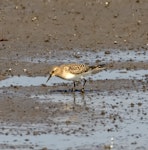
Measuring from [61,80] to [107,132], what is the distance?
4232 millimetres

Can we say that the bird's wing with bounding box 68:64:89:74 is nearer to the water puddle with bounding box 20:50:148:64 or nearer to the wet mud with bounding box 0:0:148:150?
the wet mud with bounding box 0:0:148:150

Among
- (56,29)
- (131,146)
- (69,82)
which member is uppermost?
(56,29)

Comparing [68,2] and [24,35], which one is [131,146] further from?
[68,2]

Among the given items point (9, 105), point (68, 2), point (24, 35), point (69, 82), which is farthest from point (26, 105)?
point (68, 2)

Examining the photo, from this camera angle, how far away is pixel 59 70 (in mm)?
16094

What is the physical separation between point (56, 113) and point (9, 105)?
3.10 feet

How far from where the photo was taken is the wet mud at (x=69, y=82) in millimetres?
12930

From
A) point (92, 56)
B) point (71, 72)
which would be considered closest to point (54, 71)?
point (71, 72)

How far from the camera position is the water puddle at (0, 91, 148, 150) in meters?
12.5

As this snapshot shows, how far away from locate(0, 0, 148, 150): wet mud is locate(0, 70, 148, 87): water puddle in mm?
18

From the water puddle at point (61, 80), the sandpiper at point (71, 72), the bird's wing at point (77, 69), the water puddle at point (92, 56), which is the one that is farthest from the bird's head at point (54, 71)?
the water puddle at point (92, 56)

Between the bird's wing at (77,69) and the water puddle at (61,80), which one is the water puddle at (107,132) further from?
the water puddle at (61,80)

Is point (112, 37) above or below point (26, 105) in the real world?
above

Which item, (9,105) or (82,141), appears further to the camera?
(9,105)
